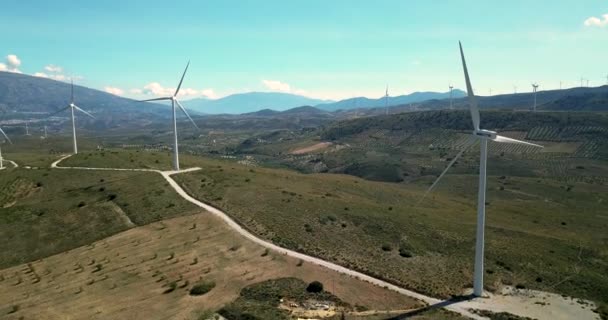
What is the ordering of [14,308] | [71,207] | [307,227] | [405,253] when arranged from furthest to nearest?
[71,207] < [307,227] < [405,253] < [14,308]

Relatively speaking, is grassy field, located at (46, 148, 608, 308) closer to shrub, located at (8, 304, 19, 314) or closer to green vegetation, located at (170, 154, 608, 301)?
green vegetation, located at (170, 154, 608, 301)

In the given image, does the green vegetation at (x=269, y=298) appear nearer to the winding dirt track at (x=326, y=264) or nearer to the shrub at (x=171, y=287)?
the winding dirt track at (x=326, y=264)

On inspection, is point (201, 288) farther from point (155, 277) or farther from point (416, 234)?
point (416, 234)

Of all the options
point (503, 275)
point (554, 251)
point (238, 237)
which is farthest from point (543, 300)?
point (238, 237)

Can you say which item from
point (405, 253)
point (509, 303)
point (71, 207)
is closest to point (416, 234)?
point (405, 253)

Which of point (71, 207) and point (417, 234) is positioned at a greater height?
point (71, 207)

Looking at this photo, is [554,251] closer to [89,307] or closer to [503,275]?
[503,275]

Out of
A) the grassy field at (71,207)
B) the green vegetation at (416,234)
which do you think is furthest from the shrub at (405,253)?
the grassy field at (71,207)
